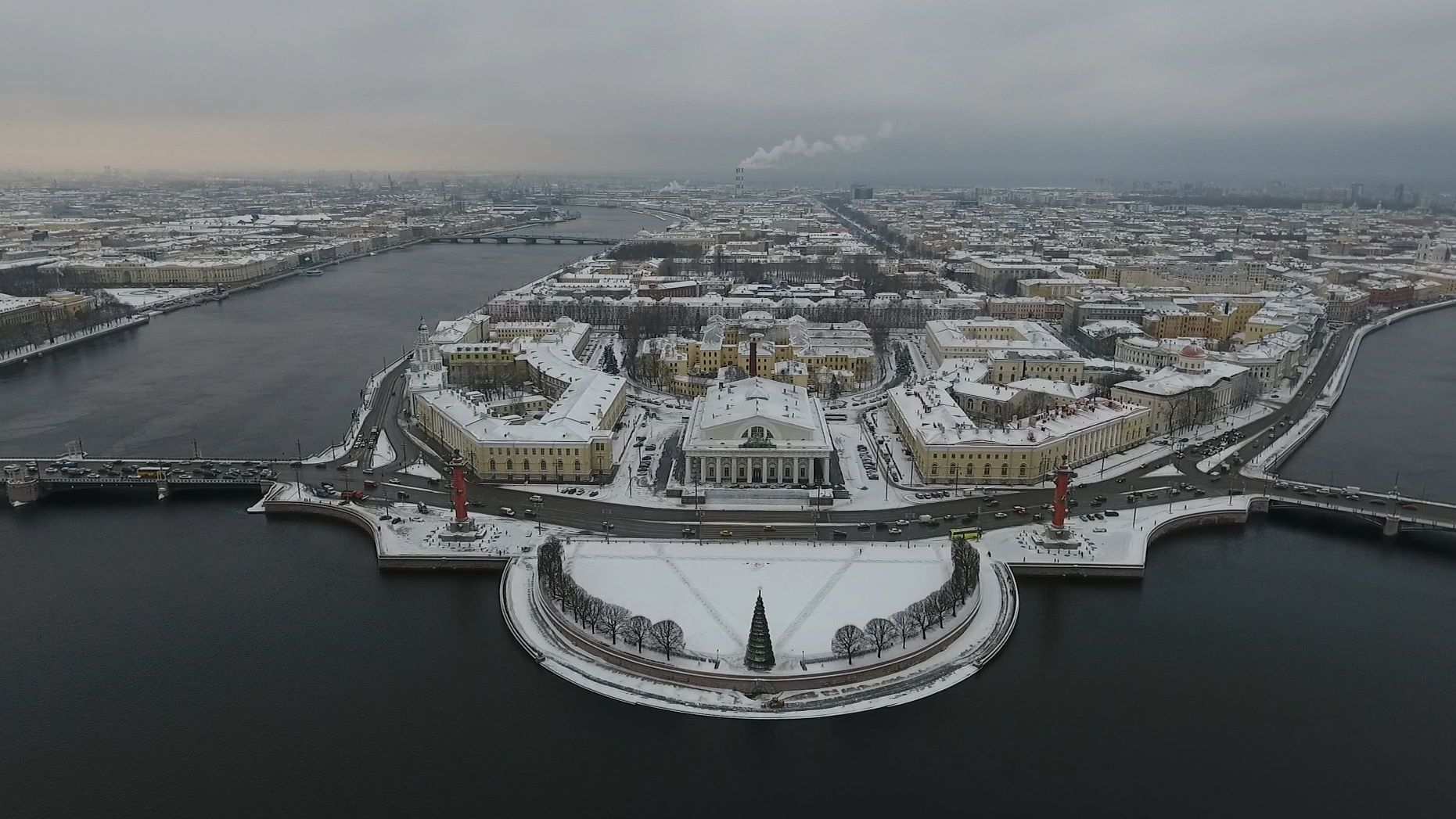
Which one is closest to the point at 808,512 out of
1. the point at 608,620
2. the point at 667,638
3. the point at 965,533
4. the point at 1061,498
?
the point at 965,533

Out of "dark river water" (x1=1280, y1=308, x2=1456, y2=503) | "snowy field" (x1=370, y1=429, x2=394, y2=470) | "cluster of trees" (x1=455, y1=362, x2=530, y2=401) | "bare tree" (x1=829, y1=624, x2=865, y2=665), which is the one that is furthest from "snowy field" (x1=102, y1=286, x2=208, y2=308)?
"dark river water" (x1=1280, y1=308, x2=1456, y2=503)

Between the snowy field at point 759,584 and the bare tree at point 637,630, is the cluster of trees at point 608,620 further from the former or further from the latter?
the snowy field at point 759,584

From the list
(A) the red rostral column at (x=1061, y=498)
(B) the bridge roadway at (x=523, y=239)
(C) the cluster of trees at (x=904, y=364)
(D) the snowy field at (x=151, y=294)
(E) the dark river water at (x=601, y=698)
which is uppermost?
(B) the bridge roadway at (x=523, y=239)

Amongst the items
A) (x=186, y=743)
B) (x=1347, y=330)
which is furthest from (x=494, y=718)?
(x=1347, y=330)

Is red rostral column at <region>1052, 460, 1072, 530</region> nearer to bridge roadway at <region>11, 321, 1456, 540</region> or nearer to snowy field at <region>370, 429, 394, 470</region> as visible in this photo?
bridge roadway at <region>11, 321, 1456, 540</region>

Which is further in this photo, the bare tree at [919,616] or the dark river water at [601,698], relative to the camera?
the bare tree at [919,616]

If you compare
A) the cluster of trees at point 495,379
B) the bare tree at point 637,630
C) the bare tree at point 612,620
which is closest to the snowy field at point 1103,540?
the bare tree at point 637,630
